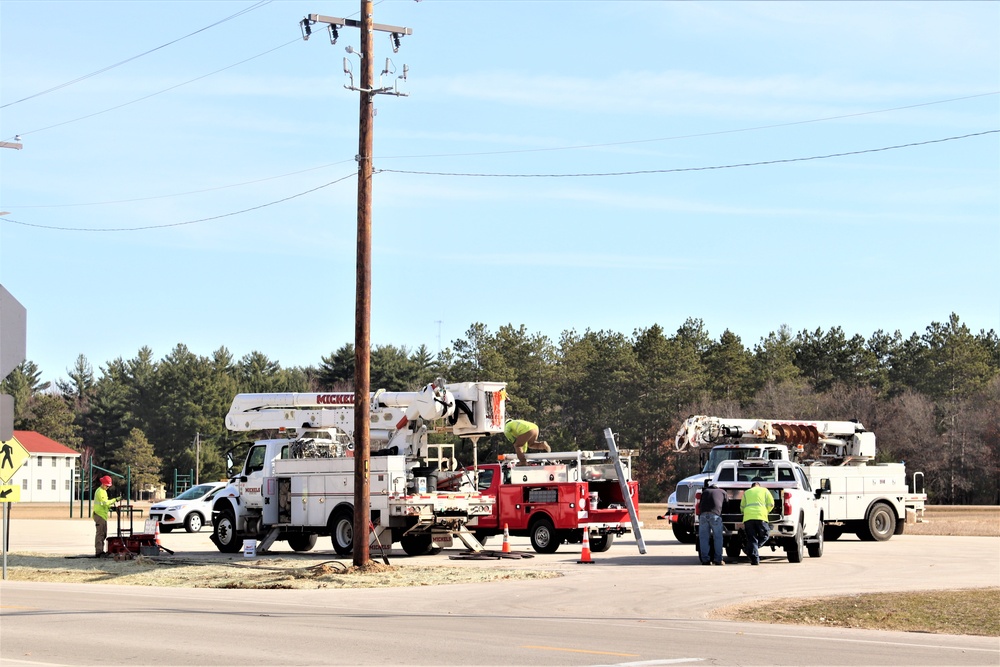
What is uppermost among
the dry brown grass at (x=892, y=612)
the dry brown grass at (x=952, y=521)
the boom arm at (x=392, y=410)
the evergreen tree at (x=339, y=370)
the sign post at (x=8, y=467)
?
the evergreen tree at (x=339, y=370)

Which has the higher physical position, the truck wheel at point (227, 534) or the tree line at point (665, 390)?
the tree line at point (665, 390)

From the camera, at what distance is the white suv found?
40.6 m

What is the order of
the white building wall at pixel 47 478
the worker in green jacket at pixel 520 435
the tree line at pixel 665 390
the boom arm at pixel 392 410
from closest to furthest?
1. the boom arm at pixel 392 410
2. the worker in green jacket at pixel 520 435
3. the tree line at pixel 665 390
4. the white building wall at pixel 47 478

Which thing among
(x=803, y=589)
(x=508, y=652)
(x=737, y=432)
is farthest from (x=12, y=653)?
(x=737, y=432)

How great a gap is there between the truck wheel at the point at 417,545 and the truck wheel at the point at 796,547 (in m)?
7.63

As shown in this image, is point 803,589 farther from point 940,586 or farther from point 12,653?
point 12,653

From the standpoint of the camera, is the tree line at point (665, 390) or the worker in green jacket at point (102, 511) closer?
the worker in green jacket at point (102, 511)

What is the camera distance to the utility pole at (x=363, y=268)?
2314 cm

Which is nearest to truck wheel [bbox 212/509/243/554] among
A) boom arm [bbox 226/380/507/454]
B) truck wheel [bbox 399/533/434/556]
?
boom arm [bbox 226/380/507/454]

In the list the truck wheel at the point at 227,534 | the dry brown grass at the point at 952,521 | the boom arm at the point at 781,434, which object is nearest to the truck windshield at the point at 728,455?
the boom arm at the point at 781,434

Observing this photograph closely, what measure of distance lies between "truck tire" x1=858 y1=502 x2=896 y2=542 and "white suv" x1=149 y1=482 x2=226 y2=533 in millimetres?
19917

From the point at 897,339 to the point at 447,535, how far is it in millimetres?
85348

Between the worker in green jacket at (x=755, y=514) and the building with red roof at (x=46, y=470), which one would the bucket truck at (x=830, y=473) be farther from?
the building with red roof at (x=46, y=470)

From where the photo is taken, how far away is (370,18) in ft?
78.4
